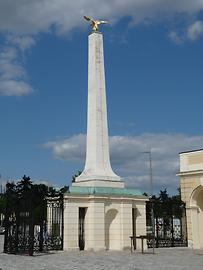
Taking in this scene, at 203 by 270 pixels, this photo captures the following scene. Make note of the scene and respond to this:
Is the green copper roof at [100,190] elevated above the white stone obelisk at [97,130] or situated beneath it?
situated beneath

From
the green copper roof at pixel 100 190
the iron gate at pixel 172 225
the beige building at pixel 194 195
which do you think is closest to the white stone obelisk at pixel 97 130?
the green copper roof at pixel 100 190

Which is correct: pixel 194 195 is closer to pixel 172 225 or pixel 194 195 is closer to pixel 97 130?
pixel 172 225

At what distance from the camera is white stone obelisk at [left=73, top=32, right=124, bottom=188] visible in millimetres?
25163

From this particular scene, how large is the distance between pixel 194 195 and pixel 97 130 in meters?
7.21

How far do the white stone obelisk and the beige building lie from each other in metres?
4.43

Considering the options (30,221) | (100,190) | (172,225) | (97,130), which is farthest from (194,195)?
(30,221)

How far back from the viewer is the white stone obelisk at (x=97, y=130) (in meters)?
25.2

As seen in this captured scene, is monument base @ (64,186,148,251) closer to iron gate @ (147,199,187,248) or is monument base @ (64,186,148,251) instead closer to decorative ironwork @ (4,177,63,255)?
decorative ironwork @ (4,177,63,255)

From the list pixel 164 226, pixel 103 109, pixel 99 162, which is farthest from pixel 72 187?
pixel 164 226

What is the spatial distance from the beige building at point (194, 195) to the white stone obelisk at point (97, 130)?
4430 mm

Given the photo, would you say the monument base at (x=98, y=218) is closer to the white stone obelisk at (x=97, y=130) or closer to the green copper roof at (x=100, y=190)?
the green copper roof at (x=100, y=190)

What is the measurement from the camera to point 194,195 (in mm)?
27094

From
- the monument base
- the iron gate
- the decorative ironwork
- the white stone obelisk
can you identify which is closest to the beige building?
the iron gate

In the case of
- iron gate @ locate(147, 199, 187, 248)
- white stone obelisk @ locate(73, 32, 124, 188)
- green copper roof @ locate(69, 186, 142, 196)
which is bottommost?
iron gate @ locate(147, 199, 187, 248)
